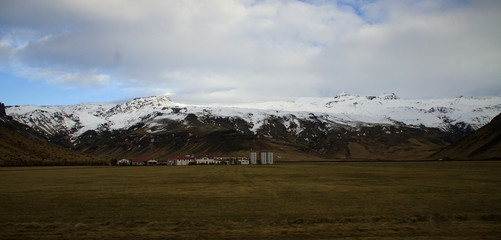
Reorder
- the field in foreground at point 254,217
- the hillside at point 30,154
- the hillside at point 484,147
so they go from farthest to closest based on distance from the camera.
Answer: the hillside at point 484,147, the hillside at point 30,154, the field in foreground at point 254,217

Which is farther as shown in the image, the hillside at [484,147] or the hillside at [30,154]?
the hillside at [484,147]

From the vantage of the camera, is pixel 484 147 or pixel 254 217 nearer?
pixel 254 217

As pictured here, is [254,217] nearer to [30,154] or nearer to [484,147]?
[30,154]

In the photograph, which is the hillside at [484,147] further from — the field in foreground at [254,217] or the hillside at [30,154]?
the hillside at [30,154]

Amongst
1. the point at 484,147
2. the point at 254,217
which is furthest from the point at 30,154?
the point at 484,147

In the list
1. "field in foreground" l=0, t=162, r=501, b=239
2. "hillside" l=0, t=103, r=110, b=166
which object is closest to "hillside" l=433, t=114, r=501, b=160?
"field in foreground" l=0, t=162, r=501, b=239

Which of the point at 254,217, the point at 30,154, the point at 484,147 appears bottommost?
the point at 484,147

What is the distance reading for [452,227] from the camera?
2062 cm

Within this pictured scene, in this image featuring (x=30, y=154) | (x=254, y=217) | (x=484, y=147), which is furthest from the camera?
(x=484, y=147)

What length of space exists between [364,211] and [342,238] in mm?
9105

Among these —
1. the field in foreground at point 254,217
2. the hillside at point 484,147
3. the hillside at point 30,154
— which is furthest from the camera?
the hillside at point 484,147

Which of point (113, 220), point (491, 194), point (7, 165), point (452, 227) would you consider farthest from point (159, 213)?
point (7, 165)

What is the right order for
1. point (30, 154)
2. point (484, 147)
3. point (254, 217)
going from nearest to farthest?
point (254, 217) → point (30, 154) → point (484, 147)

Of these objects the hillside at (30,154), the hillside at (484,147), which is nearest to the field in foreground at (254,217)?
the hillside at (30,154)
